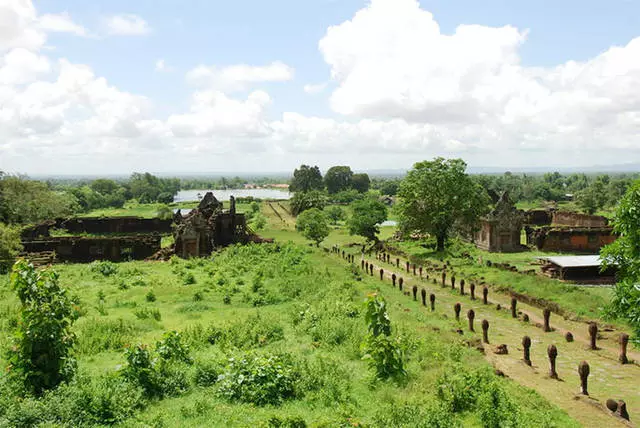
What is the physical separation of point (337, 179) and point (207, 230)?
102749 mm

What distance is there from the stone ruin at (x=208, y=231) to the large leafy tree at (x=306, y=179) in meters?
81.8

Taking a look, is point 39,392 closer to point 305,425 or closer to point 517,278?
point 305,425

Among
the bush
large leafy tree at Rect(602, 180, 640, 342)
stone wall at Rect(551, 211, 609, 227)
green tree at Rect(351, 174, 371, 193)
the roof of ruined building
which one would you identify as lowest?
the bush

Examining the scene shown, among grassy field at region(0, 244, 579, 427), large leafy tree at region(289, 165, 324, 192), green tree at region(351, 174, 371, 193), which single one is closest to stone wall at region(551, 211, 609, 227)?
grassy field at region(0, 244, 579, 427)

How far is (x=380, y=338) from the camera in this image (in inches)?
475

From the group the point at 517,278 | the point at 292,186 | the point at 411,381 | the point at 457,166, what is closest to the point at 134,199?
the point at 292,186

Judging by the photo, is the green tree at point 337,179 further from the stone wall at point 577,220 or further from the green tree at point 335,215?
the stone wall at point 577,220

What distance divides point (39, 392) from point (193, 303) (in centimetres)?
1098

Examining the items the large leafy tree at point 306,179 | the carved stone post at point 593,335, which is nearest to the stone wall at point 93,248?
the carved stone post at point 593,335

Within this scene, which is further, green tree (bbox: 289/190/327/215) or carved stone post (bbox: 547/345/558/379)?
green tree (bbox: 289/190/327/215)

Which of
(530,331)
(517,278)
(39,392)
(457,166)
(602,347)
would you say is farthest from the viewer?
(457,166)

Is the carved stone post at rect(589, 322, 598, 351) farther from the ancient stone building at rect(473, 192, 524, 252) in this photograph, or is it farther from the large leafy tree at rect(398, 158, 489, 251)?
the ancient stone building at rect(473, 192, 524, 252)

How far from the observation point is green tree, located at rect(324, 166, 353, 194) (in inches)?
5507

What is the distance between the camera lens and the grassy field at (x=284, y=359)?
969 centimetres
